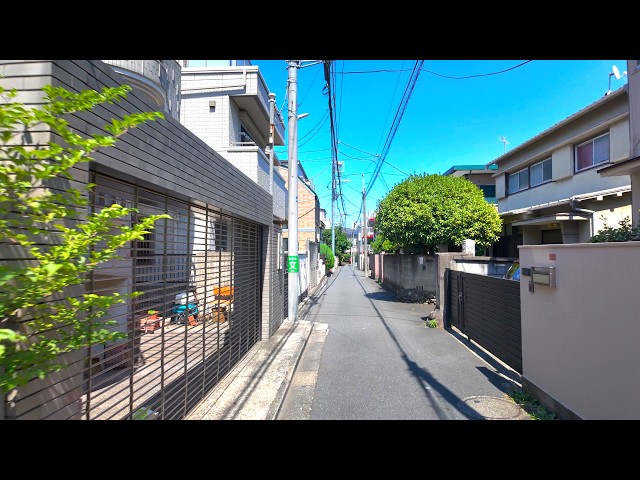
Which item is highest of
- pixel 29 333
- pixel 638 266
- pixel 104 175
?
pixel 104 175

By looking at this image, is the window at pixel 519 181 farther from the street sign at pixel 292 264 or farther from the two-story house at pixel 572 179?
the street sign at pixel 292 264

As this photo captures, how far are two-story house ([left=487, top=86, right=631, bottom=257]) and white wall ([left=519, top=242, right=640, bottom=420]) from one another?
23.1 feet

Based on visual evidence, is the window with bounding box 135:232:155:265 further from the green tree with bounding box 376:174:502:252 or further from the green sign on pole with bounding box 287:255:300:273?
the green tree with bounding box 376:174:502:252

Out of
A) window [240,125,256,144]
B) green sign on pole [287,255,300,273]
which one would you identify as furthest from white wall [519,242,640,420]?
window [240,125,256,144]

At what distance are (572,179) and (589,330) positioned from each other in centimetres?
1025

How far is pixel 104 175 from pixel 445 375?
201 inches

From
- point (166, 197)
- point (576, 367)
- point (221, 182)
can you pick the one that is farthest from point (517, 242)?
point (166, 197)

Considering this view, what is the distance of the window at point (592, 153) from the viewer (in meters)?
9.81

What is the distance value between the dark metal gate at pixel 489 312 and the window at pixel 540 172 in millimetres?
7622

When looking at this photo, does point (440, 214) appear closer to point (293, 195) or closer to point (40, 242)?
point (293, 195)

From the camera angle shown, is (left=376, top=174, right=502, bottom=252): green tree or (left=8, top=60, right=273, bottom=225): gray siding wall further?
(left=376, top=174, right=502, bottom=252): green tree

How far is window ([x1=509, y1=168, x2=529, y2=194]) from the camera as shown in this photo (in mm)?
13922

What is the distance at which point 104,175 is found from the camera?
2369 mm
